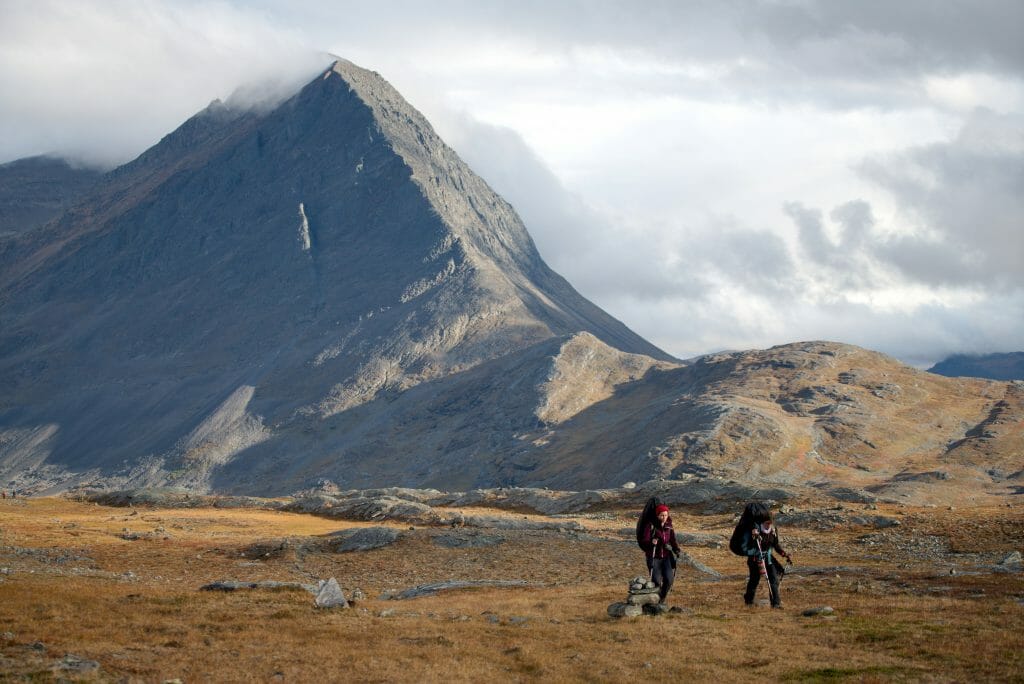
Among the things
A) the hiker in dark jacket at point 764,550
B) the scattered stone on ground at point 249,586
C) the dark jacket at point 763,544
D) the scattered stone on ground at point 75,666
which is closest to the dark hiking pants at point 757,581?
the hiker in dark jacket at point 764,550

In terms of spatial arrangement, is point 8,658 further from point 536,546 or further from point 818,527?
point 818,527

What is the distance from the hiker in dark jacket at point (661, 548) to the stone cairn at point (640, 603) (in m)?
0.34

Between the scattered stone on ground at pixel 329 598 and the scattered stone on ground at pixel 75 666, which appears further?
the scattered stone on ground at pixel 329 598

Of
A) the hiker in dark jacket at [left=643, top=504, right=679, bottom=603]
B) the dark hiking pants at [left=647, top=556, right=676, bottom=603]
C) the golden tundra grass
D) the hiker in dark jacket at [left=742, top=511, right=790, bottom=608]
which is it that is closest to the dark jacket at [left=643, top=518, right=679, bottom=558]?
the hiker in dark jacket at [left=643, top=504, right=679, bottom=603]

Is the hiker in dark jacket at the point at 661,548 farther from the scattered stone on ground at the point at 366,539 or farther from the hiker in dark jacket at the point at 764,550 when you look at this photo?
the scattered stone on ground at the point at 366,539

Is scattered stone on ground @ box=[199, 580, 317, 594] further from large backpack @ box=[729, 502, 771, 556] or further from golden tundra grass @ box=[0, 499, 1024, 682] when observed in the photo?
large backpack @ box=[729, 502, 771, 556]

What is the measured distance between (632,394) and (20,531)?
150 meters

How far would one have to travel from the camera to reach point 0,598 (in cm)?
2478

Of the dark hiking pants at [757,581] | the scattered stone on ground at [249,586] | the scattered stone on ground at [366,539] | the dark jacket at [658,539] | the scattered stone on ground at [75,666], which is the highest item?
the dark jacket at [658,539]

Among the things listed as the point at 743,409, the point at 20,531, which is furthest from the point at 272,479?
the point at 20,531

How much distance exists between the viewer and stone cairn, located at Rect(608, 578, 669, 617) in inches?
960

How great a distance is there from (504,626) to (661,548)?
522cm

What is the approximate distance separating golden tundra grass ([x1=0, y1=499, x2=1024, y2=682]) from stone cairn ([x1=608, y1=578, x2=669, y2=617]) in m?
0.59

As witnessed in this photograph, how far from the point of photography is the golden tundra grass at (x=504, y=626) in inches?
747
